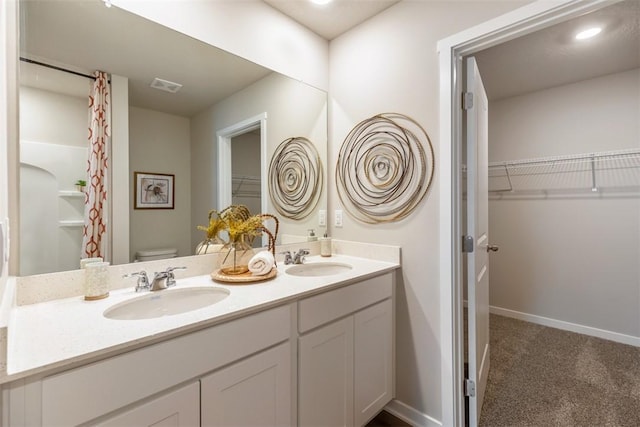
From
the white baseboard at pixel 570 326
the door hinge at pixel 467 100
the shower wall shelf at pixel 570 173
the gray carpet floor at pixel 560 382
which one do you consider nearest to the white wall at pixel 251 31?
the door hinge at pixel 467 100

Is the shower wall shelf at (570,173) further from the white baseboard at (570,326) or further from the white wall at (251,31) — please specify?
the white wall at (251,31)

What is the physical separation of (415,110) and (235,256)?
1.24 meters

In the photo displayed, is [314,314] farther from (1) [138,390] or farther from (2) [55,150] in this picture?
(2) [55,150]

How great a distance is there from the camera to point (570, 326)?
9.18ft

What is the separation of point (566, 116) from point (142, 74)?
135 inches

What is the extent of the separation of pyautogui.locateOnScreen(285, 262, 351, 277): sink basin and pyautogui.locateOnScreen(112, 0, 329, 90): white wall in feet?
3.90

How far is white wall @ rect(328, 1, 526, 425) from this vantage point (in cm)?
158

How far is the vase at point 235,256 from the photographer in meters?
1.46

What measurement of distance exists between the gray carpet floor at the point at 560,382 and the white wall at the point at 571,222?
33 cm

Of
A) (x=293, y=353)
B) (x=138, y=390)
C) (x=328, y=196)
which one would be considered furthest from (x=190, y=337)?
(x=328, y=196)

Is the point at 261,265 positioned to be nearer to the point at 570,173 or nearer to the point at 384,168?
the point at 384,168

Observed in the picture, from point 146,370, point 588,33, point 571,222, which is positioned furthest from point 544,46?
point 146,370

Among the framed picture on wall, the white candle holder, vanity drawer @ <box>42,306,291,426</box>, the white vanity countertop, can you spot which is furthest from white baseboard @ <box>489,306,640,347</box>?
the white candle holder

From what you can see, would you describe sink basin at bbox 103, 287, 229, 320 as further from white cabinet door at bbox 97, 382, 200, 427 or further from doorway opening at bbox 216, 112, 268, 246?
doorway opening at bbox 216, 112, 268, 246
